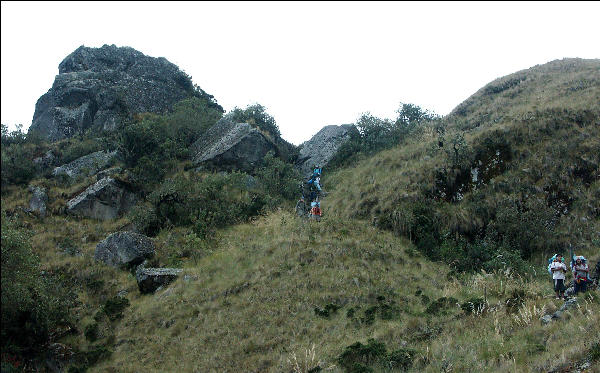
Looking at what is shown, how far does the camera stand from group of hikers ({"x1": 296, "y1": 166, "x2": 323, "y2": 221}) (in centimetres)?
1945

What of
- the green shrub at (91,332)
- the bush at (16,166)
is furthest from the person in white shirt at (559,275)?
the bush at (16,166)

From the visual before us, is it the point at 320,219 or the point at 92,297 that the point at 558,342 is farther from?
the point at 92,297

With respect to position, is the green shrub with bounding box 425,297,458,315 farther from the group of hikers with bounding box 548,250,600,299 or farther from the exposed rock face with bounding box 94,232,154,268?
the exposed rock face with bounding box 94,232,154,268

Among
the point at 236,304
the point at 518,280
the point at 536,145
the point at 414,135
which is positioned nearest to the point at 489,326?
the point at 518,280

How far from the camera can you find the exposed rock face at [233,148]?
2753 cm

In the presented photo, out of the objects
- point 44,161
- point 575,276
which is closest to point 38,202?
point 44,161

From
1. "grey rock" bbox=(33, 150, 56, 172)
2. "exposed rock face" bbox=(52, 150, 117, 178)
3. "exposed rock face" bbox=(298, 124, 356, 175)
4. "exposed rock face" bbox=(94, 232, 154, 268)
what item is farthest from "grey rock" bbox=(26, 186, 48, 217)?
"exposed rock face" bbox=(298, 124, 356, 175)

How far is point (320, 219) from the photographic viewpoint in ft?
62.0

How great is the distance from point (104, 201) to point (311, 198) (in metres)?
10.6

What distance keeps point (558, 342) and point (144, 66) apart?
120 feet

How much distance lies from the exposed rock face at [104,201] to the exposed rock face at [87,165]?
381 centimetres

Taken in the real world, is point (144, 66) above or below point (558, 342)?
above

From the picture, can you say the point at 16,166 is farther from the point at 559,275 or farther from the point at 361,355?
the point at 559,275

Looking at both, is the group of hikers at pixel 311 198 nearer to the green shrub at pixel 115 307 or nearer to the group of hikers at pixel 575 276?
the green shrub at pixel 115 307
